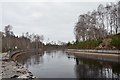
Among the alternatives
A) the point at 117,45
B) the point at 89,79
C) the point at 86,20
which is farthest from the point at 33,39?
the point at 89,79

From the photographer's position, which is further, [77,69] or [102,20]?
[102,20]

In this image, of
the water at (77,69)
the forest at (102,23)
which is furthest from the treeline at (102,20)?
the water at (77,69)

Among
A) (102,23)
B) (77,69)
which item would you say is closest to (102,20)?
(102,23)

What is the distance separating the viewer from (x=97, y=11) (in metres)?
70.3

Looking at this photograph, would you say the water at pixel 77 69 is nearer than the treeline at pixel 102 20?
Yes

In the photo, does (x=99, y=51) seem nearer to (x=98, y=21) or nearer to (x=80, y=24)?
(x=98, y=21)

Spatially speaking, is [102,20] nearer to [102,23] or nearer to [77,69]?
[102,23]

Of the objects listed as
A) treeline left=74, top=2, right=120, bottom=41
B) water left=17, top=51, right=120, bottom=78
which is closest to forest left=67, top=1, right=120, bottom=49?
treeline left=74, top=2, right=120, bottom=41

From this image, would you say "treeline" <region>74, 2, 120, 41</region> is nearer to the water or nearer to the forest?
the forest

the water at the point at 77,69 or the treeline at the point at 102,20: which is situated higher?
the treeline at the point at 102,20

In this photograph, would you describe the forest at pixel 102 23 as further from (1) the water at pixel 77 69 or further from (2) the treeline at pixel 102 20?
(1) the water at pixel 77 69

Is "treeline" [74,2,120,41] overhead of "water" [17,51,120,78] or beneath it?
overhead

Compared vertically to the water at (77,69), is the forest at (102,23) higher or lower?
higher

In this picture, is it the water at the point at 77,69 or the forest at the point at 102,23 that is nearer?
the water at the point at 77,69
